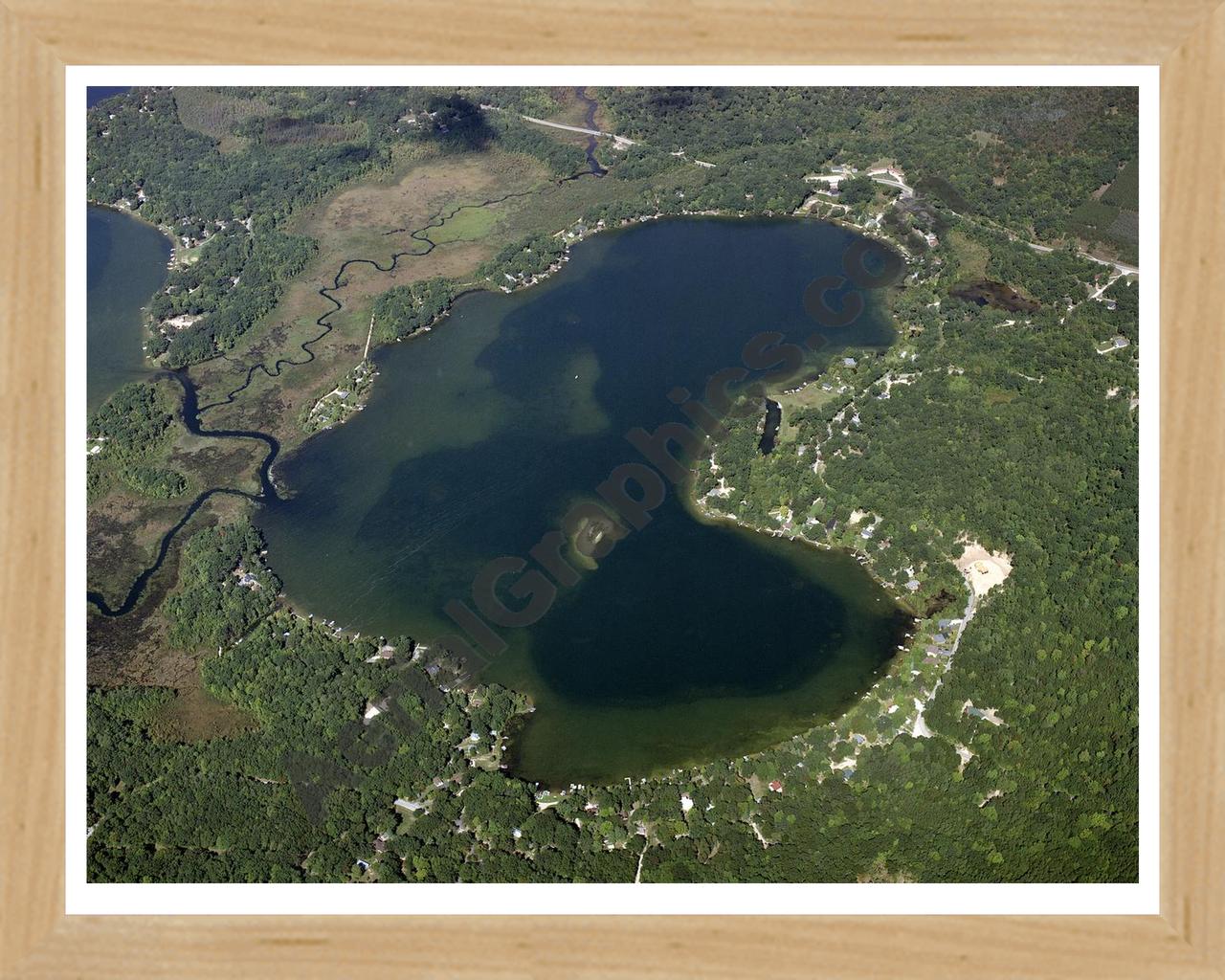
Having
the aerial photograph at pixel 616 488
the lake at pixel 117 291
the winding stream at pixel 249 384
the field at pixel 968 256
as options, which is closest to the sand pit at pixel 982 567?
the aerial photograph at pixel 616 488

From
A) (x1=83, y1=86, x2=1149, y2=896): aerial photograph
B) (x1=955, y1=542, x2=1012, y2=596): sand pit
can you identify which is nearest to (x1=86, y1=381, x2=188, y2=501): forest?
(x1=83, y1=86, x2=1149, y2=896): aerial photograph

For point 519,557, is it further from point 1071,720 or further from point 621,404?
point 1071,720

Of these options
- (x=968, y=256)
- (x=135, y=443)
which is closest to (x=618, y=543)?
(x=135, y=443)

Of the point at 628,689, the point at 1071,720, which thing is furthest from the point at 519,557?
the point at 1071,720
